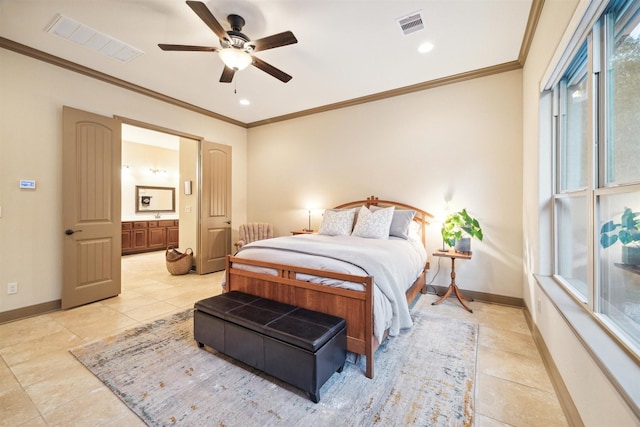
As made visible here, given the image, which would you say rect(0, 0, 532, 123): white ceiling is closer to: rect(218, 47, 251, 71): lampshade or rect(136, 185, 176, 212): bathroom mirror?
rect(218, 47, 251, 71): lampshade

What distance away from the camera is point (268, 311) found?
2037mm

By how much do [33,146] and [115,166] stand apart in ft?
2.53

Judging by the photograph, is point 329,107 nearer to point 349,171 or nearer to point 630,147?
point 349,171

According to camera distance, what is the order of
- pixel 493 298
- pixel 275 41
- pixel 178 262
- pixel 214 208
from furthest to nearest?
1. pixel 214 208
2. pixel 178 262
3. pixel 493 298
4. pixel 275 41

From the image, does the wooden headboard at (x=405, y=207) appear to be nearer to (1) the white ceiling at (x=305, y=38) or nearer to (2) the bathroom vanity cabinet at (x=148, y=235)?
(1) the white ceiling at (x=305, y=38)

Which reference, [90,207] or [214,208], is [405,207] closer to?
[214,208]

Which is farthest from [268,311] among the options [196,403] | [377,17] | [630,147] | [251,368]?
[377,17]

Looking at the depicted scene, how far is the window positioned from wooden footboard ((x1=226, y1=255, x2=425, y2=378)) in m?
1.24

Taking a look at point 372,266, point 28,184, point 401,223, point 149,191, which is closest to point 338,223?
point 401,223

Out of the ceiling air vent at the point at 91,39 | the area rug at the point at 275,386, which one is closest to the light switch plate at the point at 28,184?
the ceiling air vent at the point at 91,39

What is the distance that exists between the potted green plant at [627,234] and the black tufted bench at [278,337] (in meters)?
1.55

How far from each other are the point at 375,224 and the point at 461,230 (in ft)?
3.56

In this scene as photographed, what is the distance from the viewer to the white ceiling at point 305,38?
233 centimetres

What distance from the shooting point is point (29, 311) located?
2967mm
